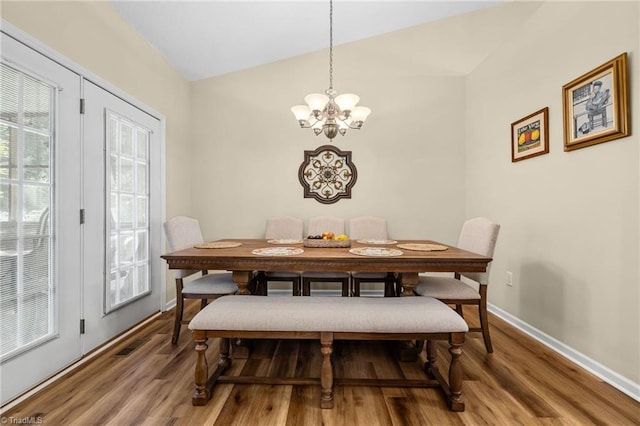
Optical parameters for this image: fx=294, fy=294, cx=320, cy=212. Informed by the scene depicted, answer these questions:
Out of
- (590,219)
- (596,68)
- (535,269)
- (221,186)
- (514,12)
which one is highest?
(514,12)

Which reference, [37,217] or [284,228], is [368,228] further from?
[37,217]

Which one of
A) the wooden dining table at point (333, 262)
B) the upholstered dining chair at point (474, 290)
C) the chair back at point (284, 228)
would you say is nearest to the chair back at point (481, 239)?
the upholstered dining chair at point (474, 290)

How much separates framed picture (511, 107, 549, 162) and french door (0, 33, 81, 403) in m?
3.41

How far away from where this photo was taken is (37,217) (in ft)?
5.60

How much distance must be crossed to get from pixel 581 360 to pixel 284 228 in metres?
2.63

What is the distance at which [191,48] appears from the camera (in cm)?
289

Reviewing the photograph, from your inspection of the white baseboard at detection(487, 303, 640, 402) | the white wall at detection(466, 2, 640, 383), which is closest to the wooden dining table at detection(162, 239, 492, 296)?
the white wall at detection(466, 2, 640, 383)

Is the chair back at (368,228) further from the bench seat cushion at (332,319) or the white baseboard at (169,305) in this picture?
the white baseboard at (169,305)

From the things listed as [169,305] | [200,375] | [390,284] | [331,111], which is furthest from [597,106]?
[169,305]

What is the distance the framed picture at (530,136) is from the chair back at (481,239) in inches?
30.1

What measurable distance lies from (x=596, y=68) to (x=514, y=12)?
5.65 feet

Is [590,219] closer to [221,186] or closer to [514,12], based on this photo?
[514,12]

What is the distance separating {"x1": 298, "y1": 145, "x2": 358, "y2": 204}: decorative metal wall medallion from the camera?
136 inches

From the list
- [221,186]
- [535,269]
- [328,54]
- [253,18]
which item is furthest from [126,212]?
[535,269]
